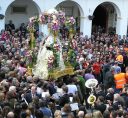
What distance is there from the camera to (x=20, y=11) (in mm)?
Result: 32875

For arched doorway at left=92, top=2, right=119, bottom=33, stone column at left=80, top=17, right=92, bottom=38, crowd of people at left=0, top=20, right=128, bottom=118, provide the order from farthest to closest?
arched doorway at left=92, top=2, right=119, bottom=33 < stone column at left=80, top=17, right=92, bottom=38 < crowd of people at left=0, top=20, right=128, bottom=118

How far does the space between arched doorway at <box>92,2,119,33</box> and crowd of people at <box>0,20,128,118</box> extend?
12.1 m

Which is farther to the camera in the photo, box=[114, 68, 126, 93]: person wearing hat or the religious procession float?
the religious procession float

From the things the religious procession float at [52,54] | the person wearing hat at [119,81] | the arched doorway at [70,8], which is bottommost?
the person wearing hat at [119,81]

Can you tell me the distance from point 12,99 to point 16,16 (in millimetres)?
20786

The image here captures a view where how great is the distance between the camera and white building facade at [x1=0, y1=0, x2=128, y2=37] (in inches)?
1200

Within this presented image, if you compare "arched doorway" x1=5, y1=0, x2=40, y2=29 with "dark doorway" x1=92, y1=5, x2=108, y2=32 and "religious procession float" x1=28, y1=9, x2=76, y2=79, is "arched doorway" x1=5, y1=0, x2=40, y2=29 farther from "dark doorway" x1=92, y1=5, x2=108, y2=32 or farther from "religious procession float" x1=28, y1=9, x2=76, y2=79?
"religious procession float" x1=28, y1=9, x2=76, y2=79

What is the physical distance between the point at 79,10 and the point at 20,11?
4.34m

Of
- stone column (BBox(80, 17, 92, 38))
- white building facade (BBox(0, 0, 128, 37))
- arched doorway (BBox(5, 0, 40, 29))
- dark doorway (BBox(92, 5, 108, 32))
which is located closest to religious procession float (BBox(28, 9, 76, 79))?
white building facade (BBox(0, 0, 128, 37))

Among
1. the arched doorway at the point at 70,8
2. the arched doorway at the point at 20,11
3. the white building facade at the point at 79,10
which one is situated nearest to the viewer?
the white building facade at the point at 79,10

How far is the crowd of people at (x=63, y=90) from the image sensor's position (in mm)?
11962

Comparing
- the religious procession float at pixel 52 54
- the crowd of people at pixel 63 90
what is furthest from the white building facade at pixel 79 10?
the religious procession float at pixel 52 54

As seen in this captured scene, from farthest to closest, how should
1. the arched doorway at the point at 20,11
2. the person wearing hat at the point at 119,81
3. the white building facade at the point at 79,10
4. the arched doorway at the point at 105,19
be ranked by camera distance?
1. the arched doorway at the point at 105,19
2. the arched doorway at the point at 20,11
3. the white building facade at the point at 79,10
4. the person wearing hat at the point at 119,81

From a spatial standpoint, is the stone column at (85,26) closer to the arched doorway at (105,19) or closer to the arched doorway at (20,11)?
the arched doorway at (105,19)
